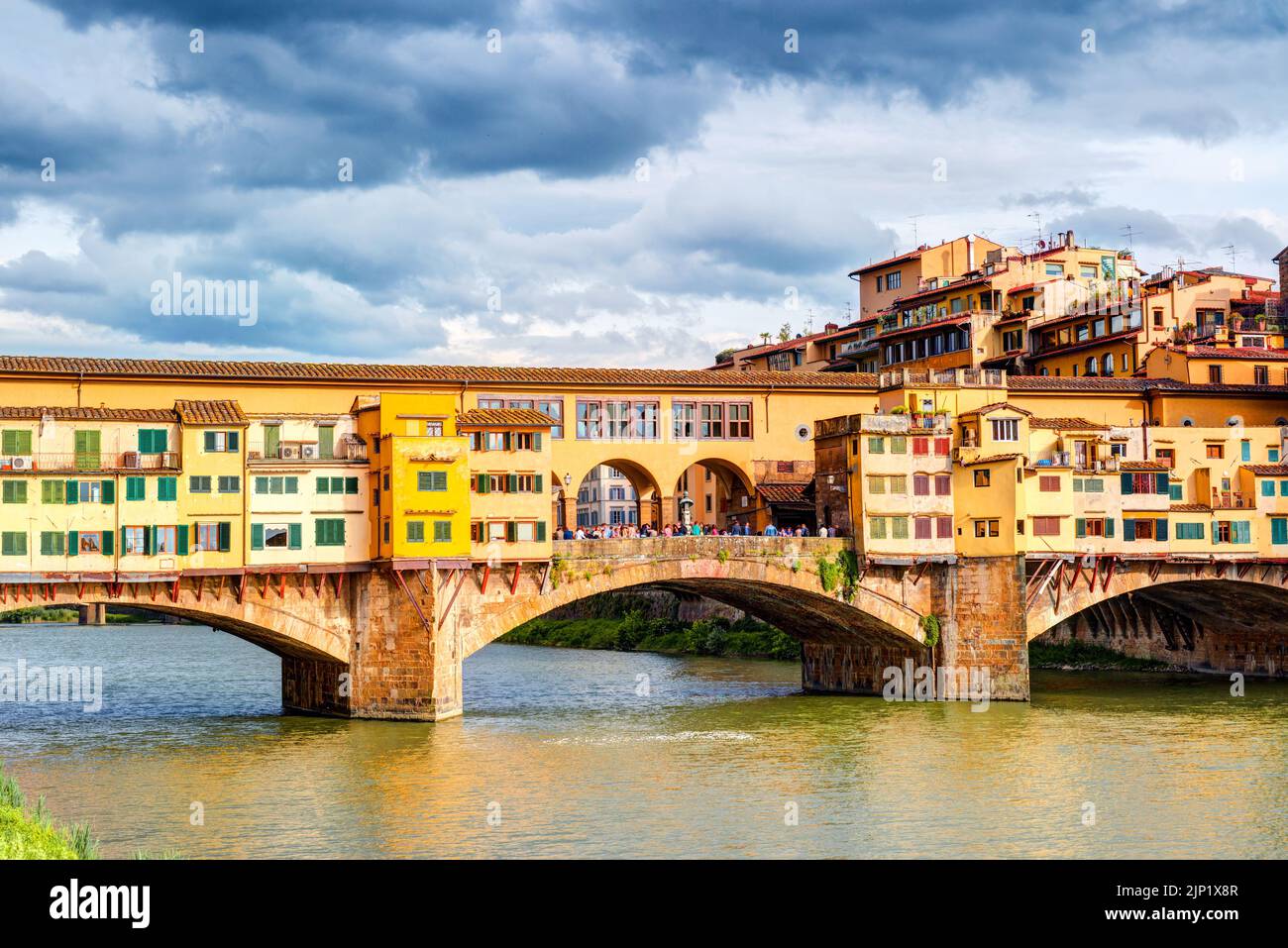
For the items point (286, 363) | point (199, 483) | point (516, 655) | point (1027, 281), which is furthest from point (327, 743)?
point (1027, 281)

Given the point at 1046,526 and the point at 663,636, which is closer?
the point at 1046,526

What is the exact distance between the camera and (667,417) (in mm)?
59500

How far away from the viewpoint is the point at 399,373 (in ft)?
182

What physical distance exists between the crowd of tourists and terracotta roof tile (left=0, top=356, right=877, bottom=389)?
17.6 feet

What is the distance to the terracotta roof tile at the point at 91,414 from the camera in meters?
46.2

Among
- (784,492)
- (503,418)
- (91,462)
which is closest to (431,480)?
(503,418)

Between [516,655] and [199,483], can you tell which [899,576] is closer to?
[199,483]

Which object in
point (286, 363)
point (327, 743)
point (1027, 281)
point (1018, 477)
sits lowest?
point (327, 743)

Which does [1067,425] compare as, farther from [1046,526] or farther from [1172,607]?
[1172,607]

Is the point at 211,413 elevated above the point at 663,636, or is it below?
above

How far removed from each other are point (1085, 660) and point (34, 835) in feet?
179

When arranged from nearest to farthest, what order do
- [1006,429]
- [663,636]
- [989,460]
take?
[989,460], [1006,429], [663,636]
